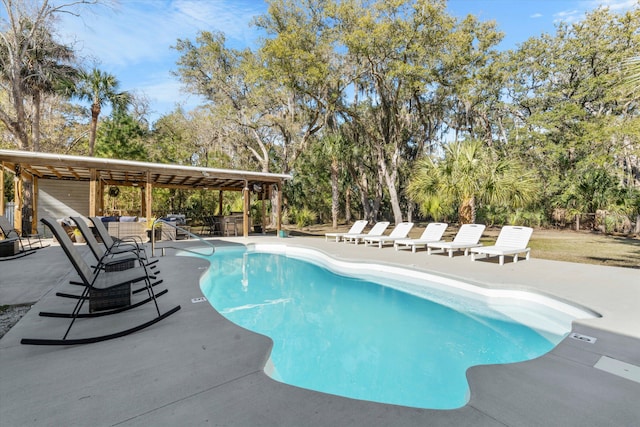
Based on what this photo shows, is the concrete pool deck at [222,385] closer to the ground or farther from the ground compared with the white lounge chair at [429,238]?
closer to the ground

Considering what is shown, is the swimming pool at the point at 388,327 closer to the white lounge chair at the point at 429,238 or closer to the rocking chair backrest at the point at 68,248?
the rocking chair backrest at the point at 68,248

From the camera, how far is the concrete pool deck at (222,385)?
1.78 meters

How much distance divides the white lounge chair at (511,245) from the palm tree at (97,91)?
1931 centimetres

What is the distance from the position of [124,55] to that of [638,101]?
2723cm

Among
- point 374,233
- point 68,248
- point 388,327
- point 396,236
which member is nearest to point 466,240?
point 396,236

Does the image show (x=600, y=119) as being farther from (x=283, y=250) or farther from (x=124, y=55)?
(x=124, y=55)

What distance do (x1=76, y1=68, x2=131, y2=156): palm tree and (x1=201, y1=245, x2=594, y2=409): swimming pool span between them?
15.3m

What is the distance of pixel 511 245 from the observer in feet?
26.0

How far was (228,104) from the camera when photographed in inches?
727

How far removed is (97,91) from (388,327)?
19681 millimetres

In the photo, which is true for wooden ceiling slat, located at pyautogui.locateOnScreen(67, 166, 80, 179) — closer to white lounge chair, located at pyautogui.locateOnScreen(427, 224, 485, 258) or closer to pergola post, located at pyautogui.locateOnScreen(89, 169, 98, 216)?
pergola post, located at pyautogui.locateOnScreen(89, 169, 98, 216)

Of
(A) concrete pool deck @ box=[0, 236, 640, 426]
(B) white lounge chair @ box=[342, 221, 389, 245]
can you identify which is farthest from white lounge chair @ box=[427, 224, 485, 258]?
(A) concrete pool deck @ box=[0, 236, 640, 426]

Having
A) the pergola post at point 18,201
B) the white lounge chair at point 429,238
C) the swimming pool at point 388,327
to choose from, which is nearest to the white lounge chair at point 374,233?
the white lounge chair at point 429,238

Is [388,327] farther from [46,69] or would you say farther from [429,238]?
[46,69]
